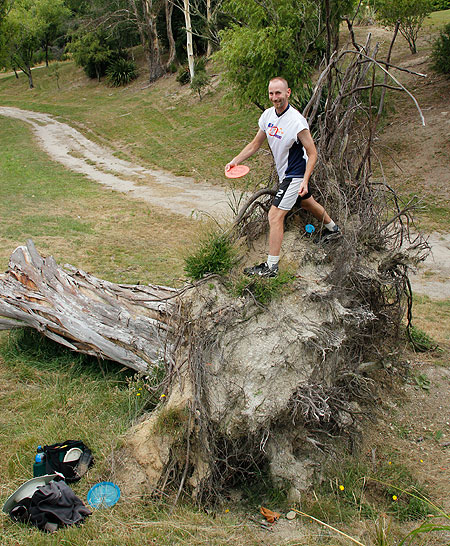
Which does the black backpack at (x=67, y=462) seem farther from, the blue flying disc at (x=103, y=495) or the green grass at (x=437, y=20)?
the green grass at (x=437, y=20)

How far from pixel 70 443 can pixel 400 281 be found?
3.76m

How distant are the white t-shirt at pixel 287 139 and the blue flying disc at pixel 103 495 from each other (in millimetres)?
2900

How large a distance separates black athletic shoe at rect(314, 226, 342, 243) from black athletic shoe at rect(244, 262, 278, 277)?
2.18ft

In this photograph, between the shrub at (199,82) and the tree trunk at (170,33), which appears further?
the tree trunk at (170,33)

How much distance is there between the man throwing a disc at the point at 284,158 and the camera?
4.27 meters

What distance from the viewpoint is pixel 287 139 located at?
4332 mm

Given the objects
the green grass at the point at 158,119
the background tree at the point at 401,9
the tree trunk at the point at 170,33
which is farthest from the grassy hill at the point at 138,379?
the tree trunk at the point at 170,33

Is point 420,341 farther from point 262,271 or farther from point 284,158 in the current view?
point 284,158

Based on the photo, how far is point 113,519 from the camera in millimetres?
3469

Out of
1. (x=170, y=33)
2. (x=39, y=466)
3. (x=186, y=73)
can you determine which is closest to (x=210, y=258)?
(x=39, y=466)

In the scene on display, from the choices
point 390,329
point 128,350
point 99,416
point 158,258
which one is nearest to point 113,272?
point 158,258

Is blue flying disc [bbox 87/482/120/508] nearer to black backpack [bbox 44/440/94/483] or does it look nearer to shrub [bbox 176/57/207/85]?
black backpack [bbox 44/440/94/483]

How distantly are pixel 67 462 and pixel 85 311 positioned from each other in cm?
194

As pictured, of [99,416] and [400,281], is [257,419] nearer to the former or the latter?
[99,416]
